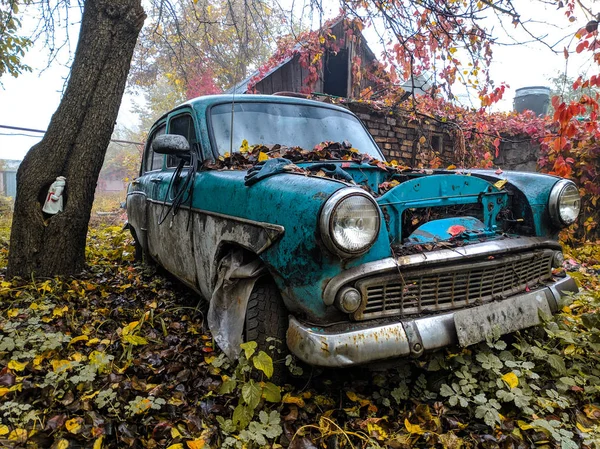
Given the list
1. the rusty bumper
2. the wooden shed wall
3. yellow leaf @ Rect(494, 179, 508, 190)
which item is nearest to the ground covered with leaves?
the rusty bumper

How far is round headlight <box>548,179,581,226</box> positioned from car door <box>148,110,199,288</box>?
7.73 feet

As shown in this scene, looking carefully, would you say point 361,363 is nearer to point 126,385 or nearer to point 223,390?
point 223,390

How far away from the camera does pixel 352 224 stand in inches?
70.8

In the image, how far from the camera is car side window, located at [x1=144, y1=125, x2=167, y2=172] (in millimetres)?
4016

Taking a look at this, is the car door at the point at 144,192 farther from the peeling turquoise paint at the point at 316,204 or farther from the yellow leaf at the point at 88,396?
the yellow leaf at the point at 88,396

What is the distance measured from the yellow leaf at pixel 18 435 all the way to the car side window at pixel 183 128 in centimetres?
197

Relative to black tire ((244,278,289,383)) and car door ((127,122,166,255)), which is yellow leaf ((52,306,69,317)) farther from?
black tire ((244,278,289,383))

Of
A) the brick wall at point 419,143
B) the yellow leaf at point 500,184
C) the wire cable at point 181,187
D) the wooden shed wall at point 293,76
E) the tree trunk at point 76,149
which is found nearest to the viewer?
the yellow leaf at point 500,184

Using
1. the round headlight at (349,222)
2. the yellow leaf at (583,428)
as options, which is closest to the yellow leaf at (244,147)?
the round headlight at (349,222)

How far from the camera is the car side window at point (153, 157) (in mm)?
4016

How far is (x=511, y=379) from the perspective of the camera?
2.07 meters

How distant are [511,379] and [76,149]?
13.6 ft

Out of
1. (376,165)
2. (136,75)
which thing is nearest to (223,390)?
(376,165)

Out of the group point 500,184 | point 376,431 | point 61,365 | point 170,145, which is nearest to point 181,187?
point 170,145
